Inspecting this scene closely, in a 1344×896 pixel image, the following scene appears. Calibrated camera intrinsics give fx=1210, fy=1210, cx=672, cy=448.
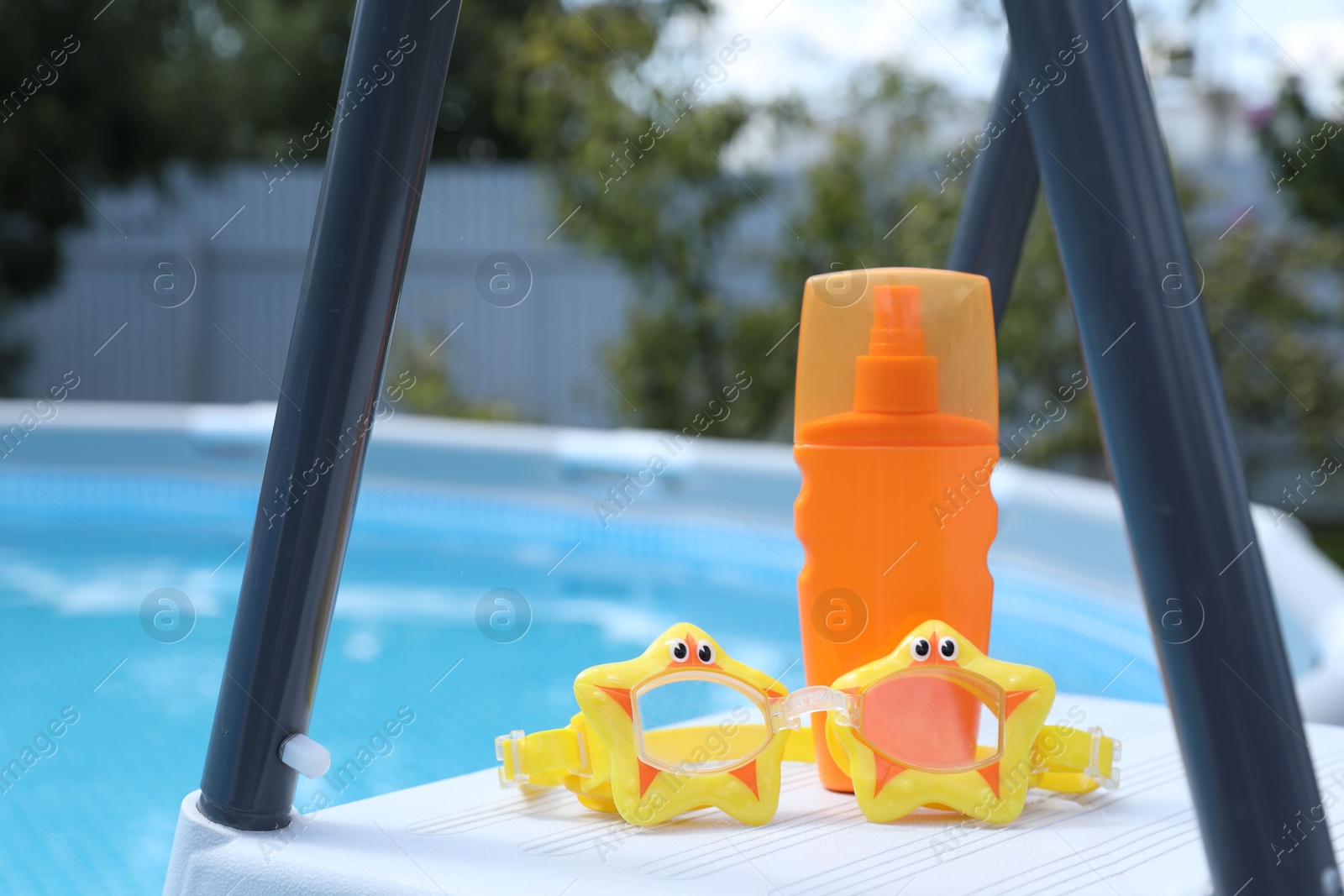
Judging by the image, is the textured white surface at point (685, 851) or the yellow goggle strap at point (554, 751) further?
the yellow goggle strap at point (554, 751)

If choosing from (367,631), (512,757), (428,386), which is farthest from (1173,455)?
(428,386)

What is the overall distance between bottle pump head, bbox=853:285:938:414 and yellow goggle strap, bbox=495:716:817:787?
9.7 inches

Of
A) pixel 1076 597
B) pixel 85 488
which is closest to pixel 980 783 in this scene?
pixel 1076 597

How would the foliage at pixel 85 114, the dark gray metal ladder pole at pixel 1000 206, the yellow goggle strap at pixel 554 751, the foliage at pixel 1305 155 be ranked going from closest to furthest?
the yellow goggle strap at pixel 554 751, the dark gray metal ladder pole at pixel 1000 206, the foliage at pixel 1305 155, the foliage at pixel 85 114

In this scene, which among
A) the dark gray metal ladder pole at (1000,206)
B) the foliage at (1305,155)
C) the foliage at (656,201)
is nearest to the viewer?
the dark gray metal ladder pole at (1000,206)

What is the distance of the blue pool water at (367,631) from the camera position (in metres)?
1.98

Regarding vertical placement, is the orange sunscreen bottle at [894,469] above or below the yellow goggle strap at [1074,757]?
above

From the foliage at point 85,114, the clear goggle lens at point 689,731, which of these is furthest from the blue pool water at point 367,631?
the foliage at point 85,114

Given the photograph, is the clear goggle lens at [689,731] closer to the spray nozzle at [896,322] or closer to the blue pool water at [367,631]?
the spray nozzle at [896,322]

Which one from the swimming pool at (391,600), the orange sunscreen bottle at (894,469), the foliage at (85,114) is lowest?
the orange sunscreen bottle at (894,469)

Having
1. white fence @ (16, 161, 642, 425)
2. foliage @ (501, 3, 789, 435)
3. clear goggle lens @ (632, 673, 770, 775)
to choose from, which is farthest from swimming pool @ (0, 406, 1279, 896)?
white fence @ (16, 161, 642, 425)

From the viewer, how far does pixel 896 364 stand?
86cm

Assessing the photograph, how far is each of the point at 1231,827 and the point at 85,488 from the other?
5.29 m

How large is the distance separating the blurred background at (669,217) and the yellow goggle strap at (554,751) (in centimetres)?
481
